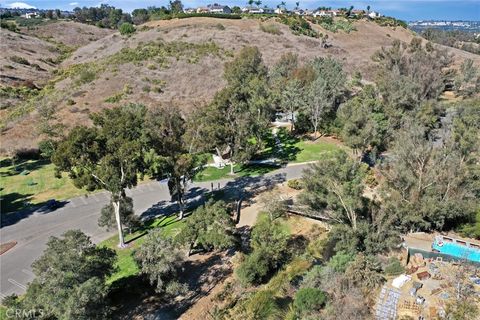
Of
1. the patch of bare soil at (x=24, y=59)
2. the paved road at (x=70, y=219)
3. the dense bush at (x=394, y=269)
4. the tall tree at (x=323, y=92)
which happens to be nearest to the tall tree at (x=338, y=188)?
the dense bush at (x=394, y=269)

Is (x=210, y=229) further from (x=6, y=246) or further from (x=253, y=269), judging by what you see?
(x=6, y=246)

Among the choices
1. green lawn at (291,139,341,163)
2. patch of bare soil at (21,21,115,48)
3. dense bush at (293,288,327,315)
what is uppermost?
patch of bare soil at (21,21,115,48)

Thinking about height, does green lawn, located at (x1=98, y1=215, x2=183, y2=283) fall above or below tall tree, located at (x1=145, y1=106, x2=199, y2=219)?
below

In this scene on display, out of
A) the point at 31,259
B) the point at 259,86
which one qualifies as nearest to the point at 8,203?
the point at 31,259

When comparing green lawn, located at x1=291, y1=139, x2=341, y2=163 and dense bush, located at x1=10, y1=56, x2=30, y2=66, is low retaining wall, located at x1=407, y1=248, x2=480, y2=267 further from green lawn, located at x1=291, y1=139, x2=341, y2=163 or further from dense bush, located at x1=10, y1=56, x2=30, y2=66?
dense bush, located at x1=10, y1=56, x2=30, y2=66

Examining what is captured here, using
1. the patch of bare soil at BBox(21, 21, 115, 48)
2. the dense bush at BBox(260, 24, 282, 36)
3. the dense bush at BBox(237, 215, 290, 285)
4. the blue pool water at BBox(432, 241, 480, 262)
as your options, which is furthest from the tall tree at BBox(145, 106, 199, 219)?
the patch of bare soil at BBox(21, 21, 115, 48)

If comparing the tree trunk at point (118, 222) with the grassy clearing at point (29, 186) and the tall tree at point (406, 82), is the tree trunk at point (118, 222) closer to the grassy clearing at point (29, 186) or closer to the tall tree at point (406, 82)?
the grassy clearing at point (29, 186)

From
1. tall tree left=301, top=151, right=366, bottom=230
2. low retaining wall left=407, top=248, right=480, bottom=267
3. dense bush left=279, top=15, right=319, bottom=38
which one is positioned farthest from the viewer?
dense bush left=279, top=15, right=319, bottom=38

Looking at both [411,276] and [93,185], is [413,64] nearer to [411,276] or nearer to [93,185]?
[411,276]

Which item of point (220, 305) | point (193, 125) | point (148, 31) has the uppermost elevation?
point (148, 31)
